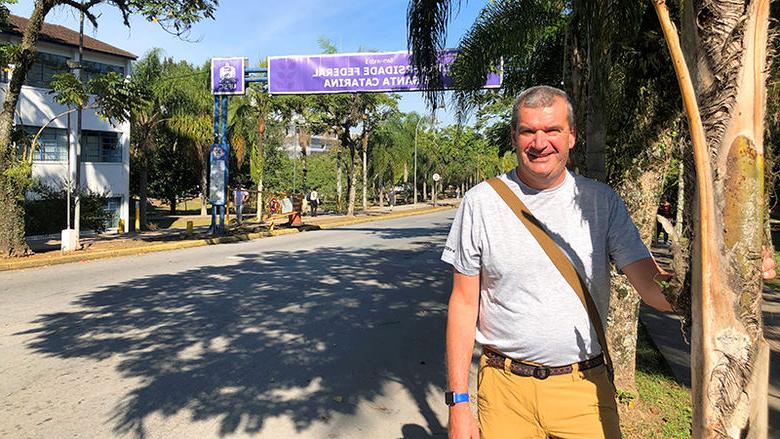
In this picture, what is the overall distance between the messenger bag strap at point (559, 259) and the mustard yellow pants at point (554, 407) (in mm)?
142

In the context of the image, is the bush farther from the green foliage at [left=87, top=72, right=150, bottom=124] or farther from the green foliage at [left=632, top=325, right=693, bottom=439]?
the green foliage at [left=632, top=325, right=693, bottom=439]

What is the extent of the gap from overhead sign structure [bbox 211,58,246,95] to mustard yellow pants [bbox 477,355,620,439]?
17.5 metres

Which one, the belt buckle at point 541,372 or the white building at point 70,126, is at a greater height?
the white building at point 70,126

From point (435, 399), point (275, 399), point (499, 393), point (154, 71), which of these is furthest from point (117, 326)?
point (154, 71)

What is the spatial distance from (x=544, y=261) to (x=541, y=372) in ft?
1.36

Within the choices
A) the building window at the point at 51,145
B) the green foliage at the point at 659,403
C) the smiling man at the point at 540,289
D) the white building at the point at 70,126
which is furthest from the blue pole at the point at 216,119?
the smiling man at the point at 540,289

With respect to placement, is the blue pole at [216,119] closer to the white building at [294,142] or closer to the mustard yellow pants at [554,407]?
the white building at [294,142]

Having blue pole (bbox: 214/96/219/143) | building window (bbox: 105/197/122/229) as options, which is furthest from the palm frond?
building window (bbox: 105/197/122/229)

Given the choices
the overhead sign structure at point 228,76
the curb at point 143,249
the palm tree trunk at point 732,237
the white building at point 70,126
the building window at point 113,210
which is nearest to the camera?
the palm tree trunk at point 732,237

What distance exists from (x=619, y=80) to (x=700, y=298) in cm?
410

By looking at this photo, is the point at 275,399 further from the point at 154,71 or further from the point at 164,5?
the point at 154,71

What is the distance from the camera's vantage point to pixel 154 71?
94.8ft

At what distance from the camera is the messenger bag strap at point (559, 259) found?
6.71 feet

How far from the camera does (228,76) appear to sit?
18.2m
